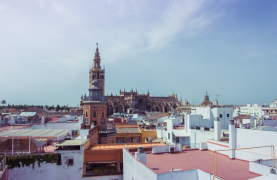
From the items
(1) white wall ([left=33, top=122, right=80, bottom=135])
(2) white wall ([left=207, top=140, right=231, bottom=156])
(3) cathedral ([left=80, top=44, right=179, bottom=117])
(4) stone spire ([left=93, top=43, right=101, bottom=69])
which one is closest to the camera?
(2) white wall ([left=207, top=140, right=231, bottom=156])

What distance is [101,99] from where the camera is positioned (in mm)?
24500

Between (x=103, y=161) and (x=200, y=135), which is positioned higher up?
(x=200, y=135)

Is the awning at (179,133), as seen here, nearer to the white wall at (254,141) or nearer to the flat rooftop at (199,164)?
the flat rooftop at (199,164)

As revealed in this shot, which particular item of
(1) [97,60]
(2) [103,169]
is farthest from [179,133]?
(1) [97,60]

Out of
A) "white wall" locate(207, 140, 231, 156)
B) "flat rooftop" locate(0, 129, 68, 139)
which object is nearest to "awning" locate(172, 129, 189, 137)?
"white wall" locate(207, 140, 231, 156)

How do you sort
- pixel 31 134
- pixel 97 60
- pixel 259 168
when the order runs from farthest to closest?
pixel 97 60
pixel 31 134
pixel 259 168

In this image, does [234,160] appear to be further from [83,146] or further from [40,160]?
[40,160]

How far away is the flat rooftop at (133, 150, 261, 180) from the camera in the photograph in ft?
29.6

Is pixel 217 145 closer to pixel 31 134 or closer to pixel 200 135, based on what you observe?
pixel 200 135

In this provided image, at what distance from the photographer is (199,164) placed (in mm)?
10633

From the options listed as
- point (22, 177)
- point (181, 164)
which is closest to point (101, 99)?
point (22, 177)

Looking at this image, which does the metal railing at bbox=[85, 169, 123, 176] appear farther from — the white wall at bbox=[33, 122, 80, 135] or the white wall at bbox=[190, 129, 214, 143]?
the white wall at bbox=[33, 122, 80, 135]

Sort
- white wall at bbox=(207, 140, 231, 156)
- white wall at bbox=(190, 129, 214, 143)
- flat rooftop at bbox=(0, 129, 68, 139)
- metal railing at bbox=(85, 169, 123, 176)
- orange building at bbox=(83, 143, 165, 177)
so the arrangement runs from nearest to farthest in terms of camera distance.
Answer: white wall at bbox=(207, 140, 231, 156) → metal railing at bbox=(85, 169, 123, 176) → orange building at bbox=(83, 143, 165, 177) → flat rooftop at bbox=(0, 129, 68, 139) → white wall at bbox=(190, 129, 214, 143)

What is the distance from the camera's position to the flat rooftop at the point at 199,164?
29.6 ft
